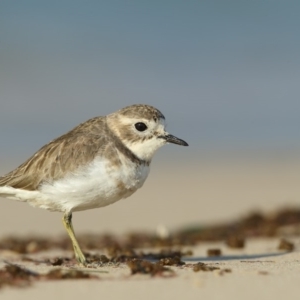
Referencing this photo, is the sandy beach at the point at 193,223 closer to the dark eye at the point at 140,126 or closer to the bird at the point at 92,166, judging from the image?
the bird at the point at 92,166

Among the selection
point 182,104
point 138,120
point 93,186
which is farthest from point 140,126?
point 182,104

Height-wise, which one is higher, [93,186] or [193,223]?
[193,223]

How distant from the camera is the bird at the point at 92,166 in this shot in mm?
7340

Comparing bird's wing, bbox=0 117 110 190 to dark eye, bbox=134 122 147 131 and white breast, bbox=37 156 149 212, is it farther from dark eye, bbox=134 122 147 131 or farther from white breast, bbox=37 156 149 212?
dark eye, bbox=134 122 147 131

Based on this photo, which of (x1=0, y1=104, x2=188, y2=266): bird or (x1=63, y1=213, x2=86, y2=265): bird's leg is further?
(x1=63, y1=213, x2=86, y2=265): bird's leg

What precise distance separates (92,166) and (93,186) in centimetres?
21

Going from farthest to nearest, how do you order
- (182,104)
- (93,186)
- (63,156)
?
1. (182,104)
2. (63,156)
3. (93,186)

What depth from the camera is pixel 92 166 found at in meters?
7.35

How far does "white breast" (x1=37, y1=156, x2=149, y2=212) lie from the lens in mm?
7285

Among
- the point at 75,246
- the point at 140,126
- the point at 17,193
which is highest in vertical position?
the point at 140,126

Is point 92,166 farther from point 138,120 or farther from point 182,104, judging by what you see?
point 182,104

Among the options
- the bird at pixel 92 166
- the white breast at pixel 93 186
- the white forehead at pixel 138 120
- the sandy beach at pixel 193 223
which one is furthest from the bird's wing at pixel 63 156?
the sandy beach at pixel 193 223

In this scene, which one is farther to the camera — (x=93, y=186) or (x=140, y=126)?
(x=140, y=126)

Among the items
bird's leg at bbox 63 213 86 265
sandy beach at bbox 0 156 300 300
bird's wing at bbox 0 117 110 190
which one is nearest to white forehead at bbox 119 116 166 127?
bird's wing at bbox 0 117 110 190
